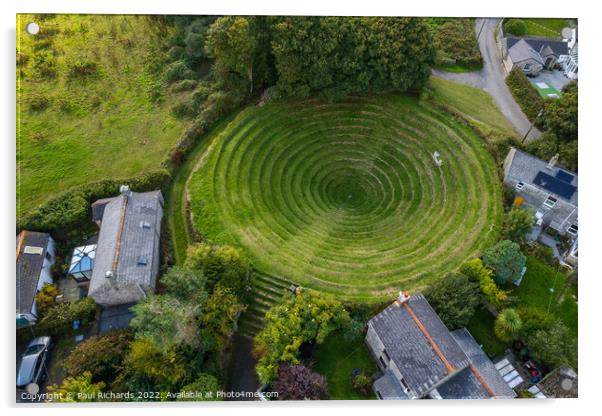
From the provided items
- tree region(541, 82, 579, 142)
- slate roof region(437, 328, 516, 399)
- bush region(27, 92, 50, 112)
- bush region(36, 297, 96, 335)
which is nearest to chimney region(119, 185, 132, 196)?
bush region(36, 297, 96, 335)

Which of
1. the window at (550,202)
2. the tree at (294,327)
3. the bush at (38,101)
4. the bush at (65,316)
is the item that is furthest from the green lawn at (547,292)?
the bush at (38,101)

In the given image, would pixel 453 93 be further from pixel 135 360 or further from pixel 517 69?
pixel 135 360

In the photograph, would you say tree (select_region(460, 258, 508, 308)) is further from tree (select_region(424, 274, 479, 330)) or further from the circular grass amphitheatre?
the circular grass amphitheatre

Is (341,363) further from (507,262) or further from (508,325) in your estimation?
(507,262)

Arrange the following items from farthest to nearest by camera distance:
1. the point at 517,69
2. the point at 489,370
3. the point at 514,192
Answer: the point at 517,69 → the point at 514,192 → the point at 489,370

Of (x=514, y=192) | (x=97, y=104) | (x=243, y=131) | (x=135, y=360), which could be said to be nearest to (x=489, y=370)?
(x=514, y=192)

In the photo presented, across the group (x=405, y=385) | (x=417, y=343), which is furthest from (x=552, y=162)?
(x=405, y=385)
